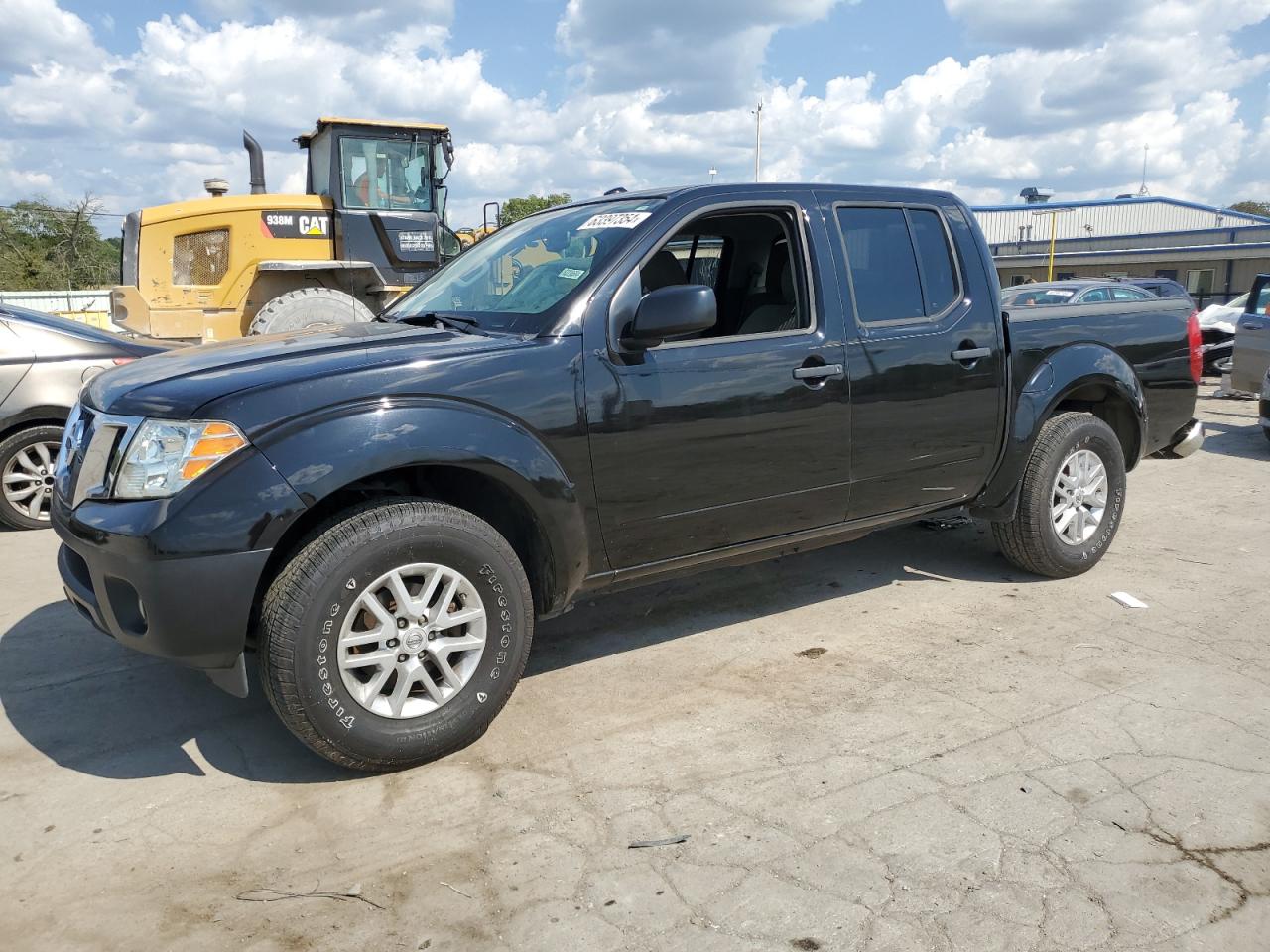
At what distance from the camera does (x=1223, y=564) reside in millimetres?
5629

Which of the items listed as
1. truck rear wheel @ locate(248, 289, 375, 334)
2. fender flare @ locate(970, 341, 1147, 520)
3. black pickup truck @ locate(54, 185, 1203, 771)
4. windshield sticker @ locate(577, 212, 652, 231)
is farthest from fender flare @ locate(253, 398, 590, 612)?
truck rear wheel @ locate(248, 289, 375, 334)

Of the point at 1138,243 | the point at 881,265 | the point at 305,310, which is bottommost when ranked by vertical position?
the point at 305,310

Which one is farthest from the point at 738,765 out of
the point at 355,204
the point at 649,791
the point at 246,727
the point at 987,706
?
the point at 355,204

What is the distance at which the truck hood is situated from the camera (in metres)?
3.14

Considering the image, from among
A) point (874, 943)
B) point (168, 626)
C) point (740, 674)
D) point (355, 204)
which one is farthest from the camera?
point (355, 204)

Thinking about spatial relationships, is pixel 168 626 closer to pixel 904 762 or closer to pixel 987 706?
pixel 904 762

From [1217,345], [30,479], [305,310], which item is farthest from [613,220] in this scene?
[1217,345]

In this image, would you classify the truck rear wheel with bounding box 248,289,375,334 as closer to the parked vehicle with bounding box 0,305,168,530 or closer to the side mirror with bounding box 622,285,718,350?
the parked vehicle with bounding box 0,305,168,530

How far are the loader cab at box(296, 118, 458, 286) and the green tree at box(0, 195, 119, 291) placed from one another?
130 feet

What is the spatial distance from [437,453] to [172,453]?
2.59 ft

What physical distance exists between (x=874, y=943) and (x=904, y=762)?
3.18ft

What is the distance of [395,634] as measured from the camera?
3234 mm

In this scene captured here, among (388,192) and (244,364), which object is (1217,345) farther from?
(244,364)

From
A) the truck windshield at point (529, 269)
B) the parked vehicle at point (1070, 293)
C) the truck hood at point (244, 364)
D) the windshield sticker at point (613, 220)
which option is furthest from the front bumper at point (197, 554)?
the parked vehicle at point (1070, 293)
